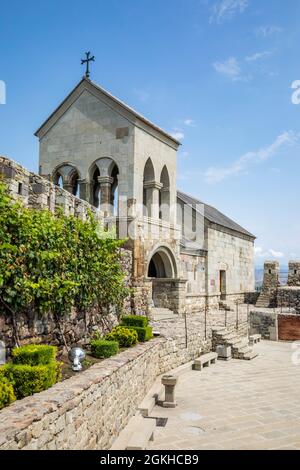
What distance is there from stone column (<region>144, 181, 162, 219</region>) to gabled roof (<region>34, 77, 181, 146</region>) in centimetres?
256

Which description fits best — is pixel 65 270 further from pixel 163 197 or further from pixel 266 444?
pixel 163 197

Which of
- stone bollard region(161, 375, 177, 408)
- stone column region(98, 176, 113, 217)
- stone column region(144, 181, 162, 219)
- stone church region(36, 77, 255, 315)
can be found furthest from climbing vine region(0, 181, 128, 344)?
stone column region(144, 181, 162, 219)

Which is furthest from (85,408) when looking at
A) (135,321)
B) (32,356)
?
(135,321)

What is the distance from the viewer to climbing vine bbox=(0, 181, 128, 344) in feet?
24.0

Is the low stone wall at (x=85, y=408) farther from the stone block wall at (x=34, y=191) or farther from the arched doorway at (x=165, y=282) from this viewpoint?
the arched doorway at (x=165, y=282)

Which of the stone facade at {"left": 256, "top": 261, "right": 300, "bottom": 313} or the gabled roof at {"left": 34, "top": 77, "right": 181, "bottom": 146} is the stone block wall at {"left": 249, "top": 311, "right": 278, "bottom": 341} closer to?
the stone facade at {"left": 256, "top": 261, "right": 300, "bottom": 313}

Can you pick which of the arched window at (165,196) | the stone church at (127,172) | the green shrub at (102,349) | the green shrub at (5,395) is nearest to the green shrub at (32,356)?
the green shrub at (5,395)

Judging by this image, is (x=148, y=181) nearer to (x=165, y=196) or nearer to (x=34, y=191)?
(x=165, y=196)

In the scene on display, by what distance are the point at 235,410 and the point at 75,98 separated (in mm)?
14420

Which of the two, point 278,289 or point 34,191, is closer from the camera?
point 34,191

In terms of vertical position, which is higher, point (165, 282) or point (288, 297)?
point (165, 282)

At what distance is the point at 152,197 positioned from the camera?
59.4 ft

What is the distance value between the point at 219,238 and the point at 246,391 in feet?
52.7
